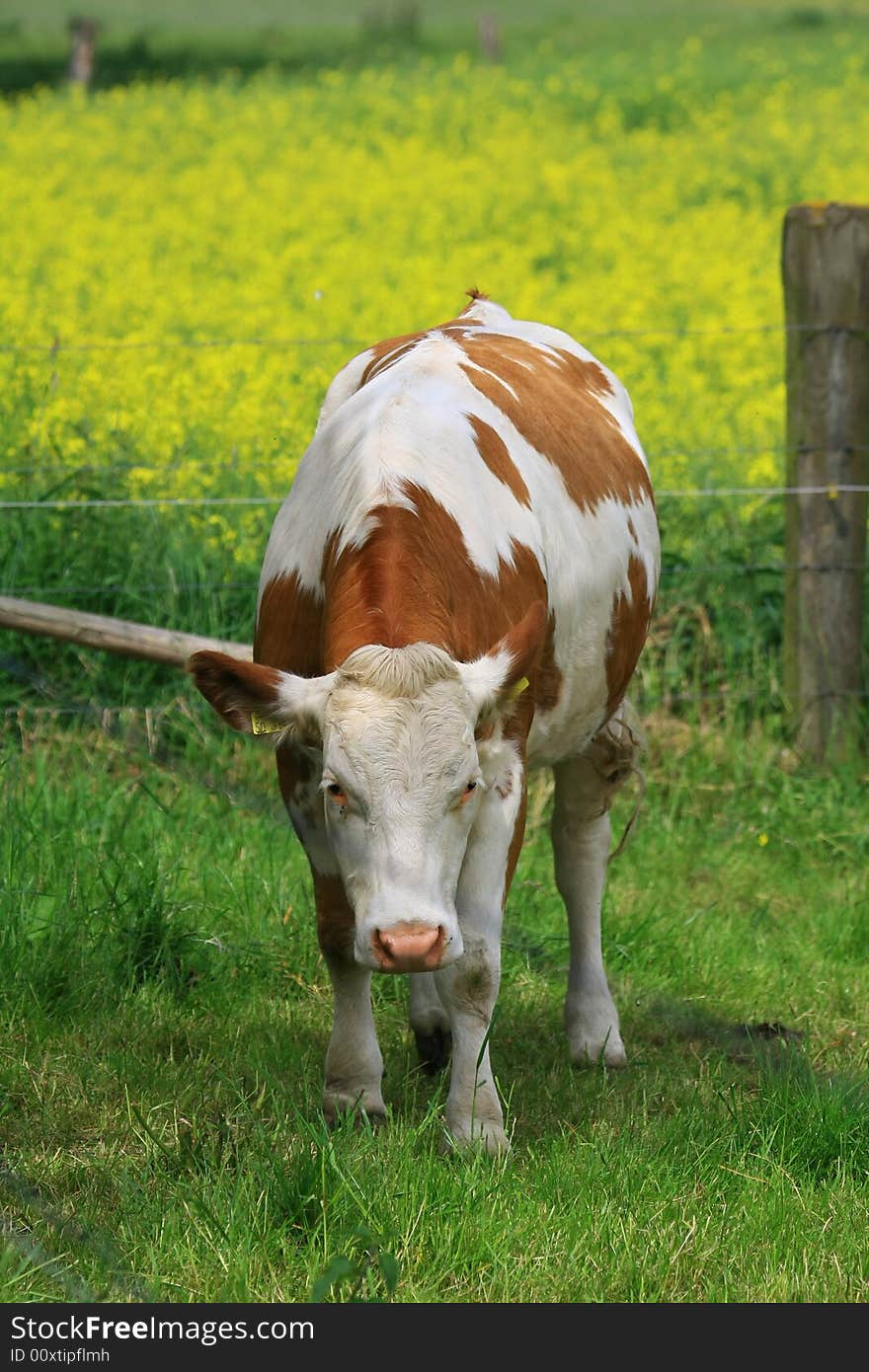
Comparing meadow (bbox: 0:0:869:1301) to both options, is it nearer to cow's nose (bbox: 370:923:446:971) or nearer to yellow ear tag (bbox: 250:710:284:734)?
cow's nose (bbox: 370:923:446:971)

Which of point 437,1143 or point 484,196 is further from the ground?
point 484,196

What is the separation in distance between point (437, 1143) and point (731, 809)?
8.80ft

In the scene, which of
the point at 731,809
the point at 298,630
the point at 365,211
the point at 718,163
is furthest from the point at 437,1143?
the point at 718,163

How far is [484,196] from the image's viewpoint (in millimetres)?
17359

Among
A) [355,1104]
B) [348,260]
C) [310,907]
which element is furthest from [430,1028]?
[348,260]

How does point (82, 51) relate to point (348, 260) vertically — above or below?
above

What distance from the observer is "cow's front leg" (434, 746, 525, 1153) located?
12.5 ft

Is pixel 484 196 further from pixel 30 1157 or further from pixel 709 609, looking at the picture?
pixel 30 1157

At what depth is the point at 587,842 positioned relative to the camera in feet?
16.2

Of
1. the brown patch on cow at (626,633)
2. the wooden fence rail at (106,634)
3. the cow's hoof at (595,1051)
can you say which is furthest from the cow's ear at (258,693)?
the wooden fence rail at (106,634)

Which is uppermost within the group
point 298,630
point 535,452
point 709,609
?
point 535,452

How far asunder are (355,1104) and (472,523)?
129 cm

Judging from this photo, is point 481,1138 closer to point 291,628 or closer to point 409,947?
point 409,947

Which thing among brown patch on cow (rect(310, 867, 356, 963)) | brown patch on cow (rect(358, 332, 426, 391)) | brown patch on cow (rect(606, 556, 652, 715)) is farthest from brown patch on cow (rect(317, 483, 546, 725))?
brown patch on cow (rect(358, 332, 426, 391))
